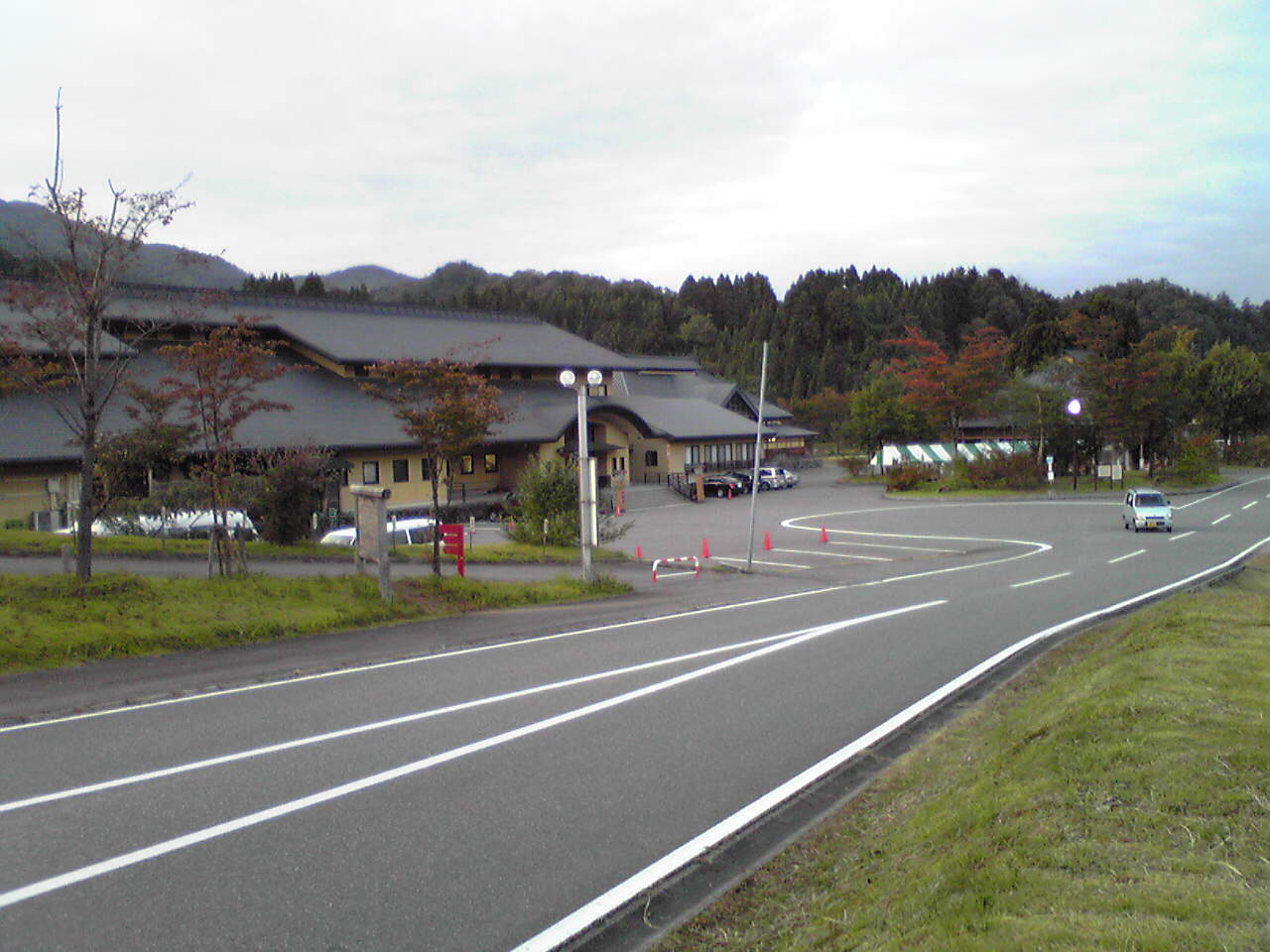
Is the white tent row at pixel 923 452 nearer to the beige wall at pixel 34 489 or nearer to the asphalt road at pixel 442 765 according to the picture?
the beige wall at pixel 34 489

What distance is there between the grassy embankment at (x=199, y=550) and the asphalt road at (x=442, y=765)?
7.89 meters

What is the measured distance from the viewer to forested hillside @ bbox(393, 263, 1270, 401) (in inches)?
4168

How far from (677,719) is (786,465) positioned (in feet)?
223

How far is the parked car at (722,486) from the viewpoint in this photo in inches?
2170

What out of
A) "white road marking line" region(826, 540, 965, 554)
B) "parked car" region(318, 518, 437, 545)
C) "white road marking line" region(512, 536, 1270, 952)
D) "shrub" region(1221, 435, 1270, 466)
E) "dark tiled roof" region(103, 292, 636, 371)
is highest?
"dark tiled roof" region(103, 292, 636, 371)

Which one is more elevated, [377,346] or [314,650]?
[377,346]

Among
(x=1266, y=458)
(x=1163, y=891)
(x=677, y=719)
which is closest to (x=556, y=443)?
(x=677, y=719)

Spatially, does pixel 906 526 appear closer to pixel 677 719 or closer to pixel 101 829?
pixel 677 719

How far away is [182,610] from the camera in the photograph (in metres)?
13.4

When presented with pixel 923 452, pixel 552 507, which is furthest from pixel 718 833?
pixel 923 452

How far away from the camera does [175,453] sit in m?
18.2

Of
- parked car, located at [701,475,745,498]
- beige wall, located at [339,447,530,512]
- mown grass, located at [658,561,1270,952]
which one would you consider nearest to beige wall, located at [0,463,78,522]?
beige wall, located at [339,447,530,512]

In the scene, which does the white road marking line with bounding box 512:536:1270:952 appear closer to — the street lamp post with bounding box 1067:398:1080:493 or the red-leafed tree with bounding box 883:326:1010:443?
the street lamp post with bounding box 1067:398:1080:493

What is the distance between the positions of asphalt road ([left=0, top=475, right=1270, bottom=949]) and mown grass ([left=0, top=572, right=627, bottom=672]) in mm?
711
